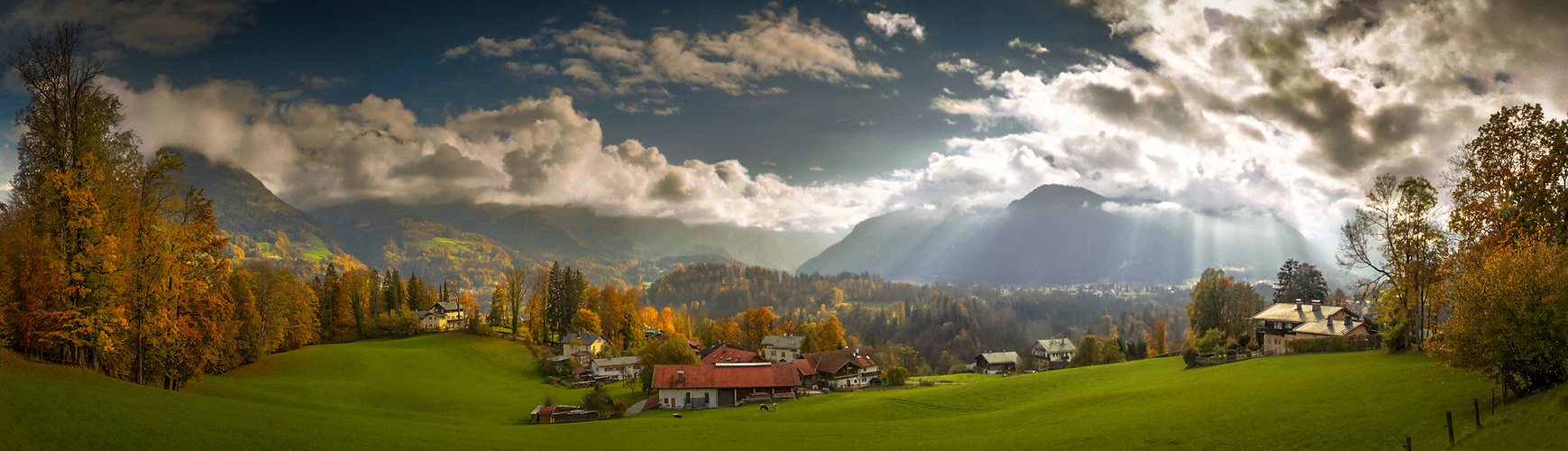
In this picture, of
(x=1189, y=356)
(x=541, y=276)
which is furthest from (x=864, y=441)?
(x=541, y=276)

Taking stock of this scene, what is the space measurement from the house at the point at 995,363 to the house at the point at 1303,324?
40.9m

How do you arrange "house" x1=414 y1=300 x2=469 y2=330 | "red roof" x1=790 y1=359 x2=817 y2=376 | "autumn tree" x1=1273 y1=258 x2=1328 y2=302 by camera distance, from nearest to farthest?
"red roof" x1=790 y1=359 x2=817 y2=376 < "autumn tree" x1=1273 y1=258 x2=1328 y2=302 < "house" x1=414 y1=300 x2=469 y2=330

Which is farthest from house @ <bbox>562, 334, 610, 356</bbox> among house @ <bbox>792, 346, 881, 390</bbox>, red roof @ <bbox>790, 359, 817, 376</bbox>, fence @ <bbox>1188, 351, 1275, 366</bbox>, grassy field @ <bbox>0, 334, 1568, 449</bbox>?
fence @ <bbox>1188, 351, 1275, 366</bbox>

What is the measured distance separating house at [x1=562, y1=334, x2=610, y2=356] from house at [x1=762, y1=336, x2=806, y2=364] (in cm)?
2252

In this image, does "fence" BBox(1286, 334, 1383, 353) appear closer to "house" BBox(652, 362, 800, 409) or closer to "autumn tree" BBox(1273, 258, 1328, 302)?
"autumn tree" BBox(1273, 258, 1328, 302)

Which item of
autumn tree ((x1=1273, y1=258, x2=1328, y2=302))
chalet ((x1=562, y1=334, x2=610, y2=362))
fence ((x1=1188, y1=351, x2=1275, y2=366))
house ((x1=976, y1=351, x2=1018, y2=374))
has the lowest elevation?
house ((x1=976, y1=351, x2=1018, y2=374))

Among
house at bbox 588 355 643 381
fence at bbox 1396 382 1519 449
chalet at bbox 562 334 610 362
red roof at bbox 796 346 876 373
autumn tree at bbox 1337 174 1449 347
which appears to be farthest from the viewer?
chalet at bbox 562 334 610 362

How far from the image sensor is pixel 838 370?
68250mm

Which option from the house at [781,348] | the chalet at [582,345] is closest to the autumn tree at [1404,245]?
the house at [781,348]

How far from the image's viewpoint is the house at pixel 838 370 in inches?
2638

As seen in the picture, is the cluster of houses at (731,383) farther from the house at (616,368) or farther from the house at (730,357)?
the house at (616,368)

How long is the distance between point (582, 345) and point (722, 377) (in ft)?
114

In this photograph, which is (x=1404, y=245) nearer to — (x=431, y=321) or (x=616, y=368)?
(x=616, y=368)

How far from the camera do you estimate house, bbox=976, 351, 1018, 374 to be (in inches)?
4065
